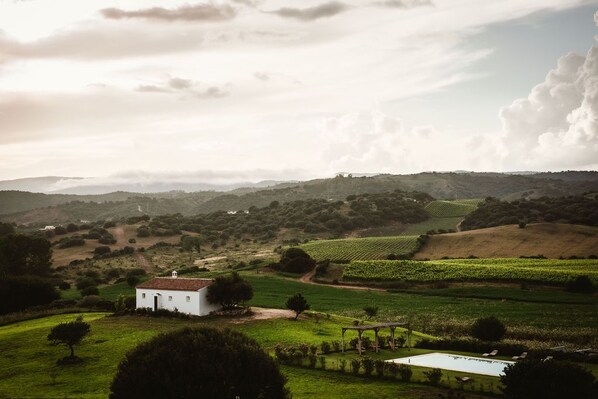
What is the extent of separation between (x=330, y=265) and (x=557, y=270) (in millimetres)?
37003

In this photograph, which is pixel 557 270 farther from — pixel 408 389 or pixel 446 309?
pixel 408 389

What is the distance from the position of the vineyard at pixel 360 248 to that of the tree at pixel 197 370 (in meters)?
76.9

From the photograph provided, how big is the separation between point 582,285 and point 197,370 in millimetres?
58859

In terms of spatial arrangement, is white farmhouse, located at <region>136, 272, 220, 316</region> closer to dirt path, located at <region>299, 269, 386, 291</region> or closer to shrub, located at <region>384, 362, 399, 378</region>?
shrub, located at <region>384, 362, 399, 378</region>

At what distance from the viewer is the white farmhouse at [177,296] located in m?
A: 55.2

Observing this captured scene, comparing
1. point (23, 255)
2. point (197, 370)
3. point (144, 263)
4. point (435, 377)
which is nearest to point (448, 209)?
point (144, 263)

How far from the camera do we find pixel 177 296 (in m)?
56.2

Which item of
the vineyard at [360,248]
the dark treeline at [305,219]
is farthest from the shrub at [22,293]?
the dark treeline at [305,219]

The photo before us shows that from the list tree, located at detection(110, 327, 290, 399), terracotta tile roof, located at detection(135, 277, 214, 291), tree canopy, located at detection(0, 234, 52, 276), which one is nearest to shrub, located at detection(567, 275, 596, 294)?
terracotta tile roof, located at detection(135, 277, 214, 291)

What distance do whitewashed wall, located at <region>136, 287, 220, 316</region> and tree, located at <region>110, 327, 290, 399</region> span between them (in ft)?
103

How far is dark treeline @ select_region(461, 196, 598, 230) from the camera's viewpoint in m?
121

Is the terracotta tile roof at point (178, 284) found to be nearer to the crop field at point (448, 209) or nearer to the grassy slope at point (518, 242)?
the grassy slope at point (518, 242)

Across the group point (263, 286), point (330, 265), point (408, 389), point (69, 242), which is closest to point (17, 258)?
point (69, 242)

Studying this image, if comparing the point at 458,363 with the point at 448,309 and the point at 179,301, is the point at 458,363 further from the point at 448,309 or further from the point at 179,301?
the point at 179,301
